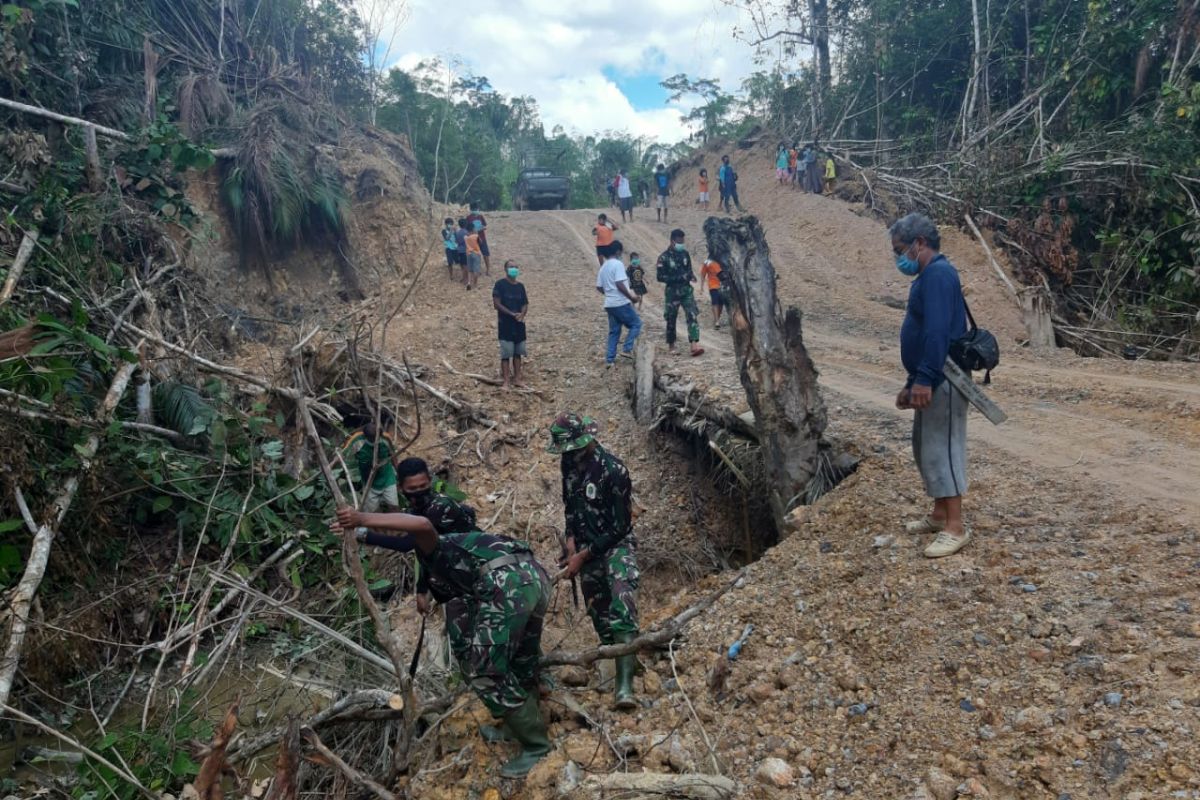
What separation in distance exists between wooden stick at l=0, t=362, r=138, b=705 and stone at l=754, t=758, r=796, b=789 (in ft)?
13.7

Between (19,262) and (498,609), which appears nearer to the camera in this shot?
(498,609)

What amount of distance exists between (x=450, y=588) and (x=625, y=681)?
0.98m

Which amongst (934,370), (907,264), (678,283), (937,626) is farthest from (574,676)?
(678,283)

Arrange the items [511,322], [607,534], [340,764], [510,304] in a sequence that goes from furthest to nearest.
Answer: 1. [511,322]
2. [510,304]
3. [607,534]
4. [340,764]

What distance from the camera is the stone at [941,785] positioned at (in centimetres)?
227

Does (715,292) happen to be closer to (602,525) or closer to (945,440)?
(945,440)

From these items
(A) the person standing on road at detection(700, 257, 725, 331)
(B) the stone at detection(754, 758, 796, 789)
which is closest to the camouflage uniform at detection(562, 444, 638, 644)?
(B) the stone at detection(754, 758, 796, 789)

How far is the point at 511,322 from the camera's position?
8219mm

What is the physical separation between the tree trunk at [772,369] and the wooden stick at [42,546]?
4.86m

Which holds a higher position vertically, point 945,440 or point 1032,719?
point 945,440

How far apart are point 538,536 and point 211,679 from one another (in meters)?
2.86

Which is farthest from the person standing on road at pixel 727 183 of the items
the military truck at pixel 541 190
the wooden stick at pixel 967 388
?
the wooden stick at pixel 967 388

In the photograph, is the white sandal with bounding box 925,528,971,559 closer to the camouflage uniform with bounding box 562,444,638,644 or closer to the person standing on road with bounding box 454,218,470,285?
the camouflage uniform with bounding box 562,444,638,644

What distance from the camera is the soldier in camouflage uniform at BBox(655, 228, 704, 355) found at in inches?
335
